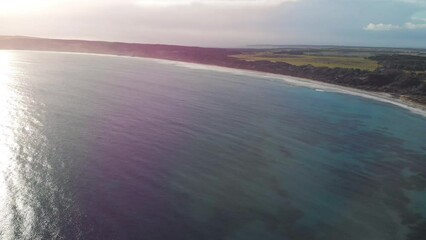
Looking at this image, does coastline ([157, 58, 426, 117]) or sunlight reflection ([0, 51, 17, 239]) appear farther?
coastline ([157, 58, 426, 117])

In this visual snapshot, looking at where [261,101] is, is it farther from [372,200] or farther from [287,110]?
[372,200]

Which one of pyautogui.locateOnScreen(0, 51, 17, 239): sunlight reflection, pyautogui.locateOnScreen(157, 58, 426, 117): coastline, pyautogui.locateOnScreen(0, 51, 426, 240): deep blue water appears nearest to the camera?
pyautogui.locateOnScreen(0, 51, 17, 239): sunlight reflection

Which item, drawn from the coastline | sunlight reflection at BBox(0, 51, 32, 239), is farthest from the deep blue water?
the coastline

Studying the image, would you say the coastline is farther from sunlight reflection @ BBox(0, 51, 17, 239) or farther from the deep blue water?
sunlight reflection @ BBox(0, 51, 17, 239)

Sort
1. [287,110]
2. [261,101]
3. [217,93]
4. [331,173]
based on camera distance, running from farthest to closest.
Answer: [217,93]
[261,101]
[287,110]
[331,173]

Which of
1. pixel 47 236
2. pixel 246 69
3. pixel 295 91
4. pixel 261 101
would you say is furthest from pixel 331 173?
pixel 246 69

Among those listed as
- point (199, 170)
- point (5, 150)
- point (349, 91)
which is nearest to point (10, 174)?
point (5, 150)

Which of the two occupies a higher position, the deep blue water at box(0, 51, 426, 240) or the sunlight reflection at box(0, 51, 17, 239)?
the sunlight reflection at box(0, 51, 17, 239)

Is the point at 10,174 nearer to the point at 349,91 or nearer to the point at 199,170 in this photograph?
the point at 199,170

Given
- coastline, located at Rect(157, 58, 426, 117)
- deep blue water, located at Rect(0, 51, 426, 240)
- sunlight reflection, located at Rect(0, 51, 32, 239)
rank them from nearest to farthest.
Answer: sunlight reflection, located at Rect(0, 51, 32, 239), deep blue water, located at Rect(0, 51, 426, 240), coastline, located at Rect(157, 58, 426, 117)
